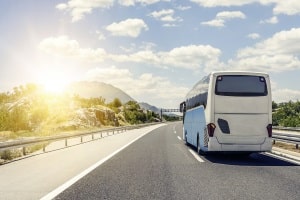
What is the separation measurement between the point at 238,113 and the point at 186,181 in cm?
515

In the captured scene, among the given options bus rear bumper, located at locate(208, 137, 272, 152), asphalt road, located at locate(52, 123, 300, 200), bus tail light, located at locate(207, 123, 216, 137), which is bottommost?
asphalt road, located at locate(52, 123, 300, 200)

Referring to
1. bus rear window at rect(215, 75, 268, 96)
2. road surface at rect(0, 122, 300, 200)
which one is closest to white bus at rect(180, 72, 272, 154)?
bus rear window at rect(215, 75, 268, 96)

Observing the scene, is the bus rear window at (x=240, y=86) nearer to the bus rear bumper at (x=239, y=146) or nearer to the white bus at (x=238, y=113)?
the white bus at (x=238, y=113)

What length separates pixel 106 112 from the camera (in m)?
65.5

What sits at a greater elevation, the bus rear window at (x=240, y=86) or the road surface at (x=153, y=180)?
the bus rear window at (x=240, y=86)

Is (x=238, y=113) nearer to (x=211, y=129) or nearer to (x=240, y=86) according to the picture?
(x=240, y=86)

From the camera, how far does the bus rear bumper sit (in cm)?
1275

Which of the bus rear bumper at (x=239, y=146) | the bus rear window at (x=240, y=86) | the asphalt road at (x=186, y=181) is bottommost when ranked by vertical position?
the asphalt road at (x=186, y=181)

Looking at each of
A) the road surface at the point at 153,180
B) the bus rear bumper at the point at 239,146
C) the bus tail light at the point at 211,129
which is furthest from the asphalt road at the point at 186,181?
the bus tail light at the point at 211,129

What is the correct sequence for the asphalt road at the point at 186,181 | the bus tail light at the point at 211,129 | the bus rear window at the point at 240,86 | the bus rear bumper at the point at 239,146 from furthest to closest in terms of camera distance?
the bus rear window at the point at 240,86 → the bus tail light at the point at 211,129 → the bus rear bumper at the point at 239,146 → the asphalt road at the point at 186,181

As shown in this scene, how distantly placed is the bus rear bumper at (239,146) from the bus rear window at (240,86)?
161 centimetres

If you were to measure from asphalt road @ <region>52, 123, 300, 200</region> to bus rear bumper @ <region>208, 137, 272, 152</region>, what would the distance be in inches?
28.4

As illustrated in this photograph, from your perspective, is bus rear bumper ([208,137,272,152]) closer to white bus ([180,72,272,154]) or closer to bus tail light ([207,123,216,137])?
white bus ([180,72,272,154])

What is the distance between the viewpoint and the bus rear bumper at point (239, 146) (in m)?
12.8
